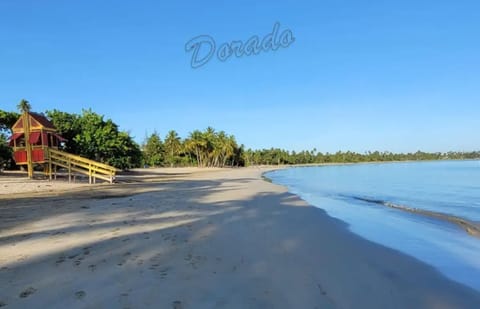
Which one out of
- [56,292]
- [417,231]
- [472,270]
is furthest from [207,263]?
[417,231]

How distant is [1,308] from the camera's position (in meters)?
4.05

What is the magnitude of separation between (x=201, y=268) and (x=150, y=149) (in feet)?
272

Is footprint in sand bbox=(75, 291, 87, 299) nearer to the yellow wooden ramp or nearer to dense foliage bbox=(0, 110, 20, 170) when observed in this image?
the yellow wooden ramp

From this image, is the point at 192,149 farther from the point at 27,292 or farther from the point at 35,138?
the point at 27,292

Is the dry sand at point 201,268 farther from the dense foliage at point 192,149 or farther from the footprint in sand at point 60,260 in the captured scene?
the dense foliage at point 192,149

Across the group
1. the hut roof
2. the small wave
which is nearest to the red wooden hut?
the hut roof

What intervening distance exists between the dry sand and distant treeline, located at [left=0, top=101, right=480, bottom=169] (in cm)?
2463

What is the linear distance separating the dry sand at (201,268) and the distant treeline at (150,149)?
24630 mm

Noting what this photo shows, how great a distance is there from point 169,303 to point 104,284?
3.49 feet

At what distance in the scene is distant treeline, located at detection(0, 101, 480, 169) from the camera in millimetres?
33656

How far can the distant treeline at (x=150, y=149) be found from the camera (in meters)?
33.7

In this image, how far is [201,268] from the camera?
5.81m

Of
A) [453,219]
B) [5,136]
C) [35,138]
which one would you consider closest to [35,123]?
[35,138]

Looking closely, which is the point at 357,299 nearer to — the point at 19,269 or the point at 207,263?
the point at 207,263
